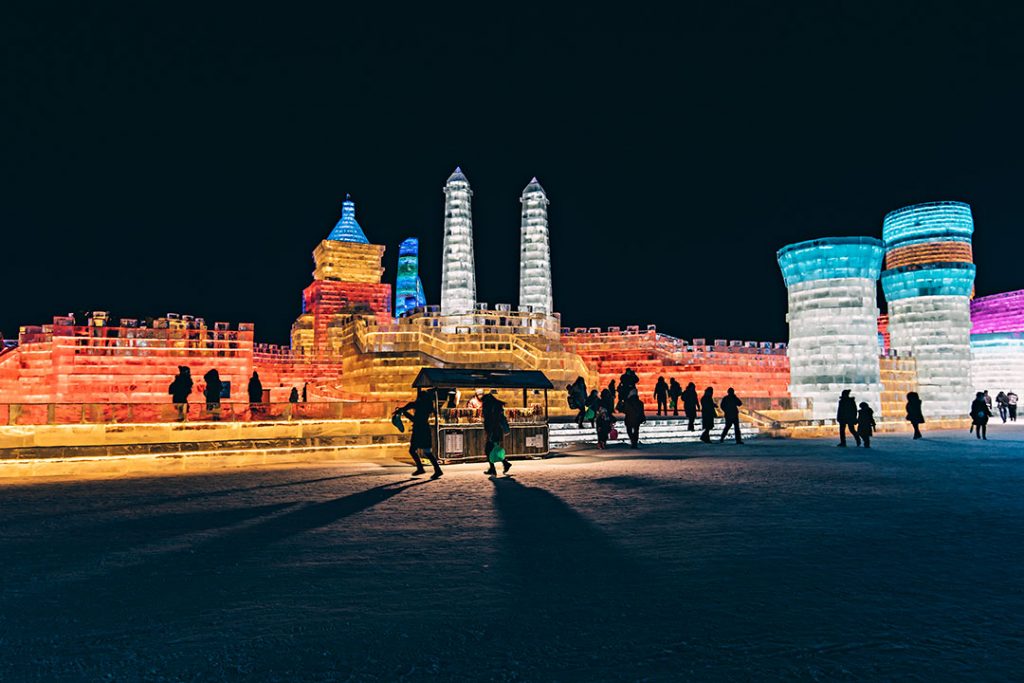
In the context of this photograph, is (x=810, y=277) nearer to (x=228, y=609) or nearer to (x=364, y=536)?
(x=364, y=536)

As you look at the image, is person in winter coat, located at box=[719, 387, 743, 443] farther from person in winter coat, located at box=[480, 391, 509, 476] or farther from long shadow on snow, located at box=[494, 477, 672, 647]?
long shadow on snow, located at box=[494, 477, 672, 647]

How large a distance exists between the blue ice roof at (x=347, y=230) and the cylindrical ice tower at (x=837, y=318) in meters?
67.6

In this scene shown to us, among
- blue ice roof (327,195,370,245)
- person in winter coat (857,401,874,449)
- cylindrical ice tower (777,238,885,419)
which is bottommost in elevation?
person in winter coat (857,401,874,449)

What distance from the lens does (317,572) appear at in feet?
16.5

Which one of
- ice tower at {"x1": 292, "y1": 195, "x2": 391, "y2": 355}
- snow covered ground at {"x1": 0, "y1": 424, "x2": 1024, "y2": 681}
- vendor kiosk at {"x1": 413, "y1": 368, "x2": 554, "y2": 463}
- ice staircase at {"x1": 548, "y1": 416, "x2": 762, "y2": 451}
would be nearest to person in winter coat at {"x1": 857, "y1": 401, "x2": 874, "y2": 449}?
ice staircase at {"x1": 548, "y1": 416, "x2": 762, "y2": 451}

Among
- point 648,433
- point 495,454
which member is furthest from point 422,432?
point 648,433

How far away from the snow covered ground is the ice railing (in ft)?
15.5

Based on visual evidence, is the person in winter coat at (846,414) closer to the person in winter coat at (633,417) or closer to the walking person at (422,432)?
the person in winter coat at (633,417)

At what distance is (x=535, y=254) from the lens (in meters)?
46.1

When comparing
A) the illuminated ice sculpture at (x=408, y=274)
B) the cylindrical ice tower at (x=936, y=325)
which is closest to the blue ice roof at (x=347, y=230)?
the illuminated ice sculpture at (x=408, y=274)

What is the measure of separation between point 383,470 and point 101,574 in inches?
305

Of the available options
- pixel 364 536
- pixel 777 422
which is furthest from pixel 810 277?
pixel 364 536

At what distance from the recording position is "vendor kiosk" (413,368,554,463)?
550 inches

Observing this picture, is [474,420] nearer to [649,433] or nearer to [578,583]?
[649,433]
